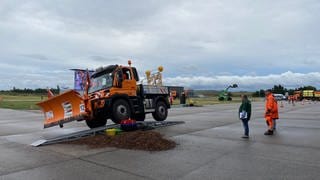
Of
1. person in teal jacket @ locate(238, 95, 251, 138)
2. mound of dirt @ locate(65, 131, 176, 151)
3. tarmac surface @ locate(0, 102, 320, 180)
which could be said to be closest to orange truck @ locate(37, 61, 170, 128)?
mound of dirt @ locate(65, 131, 176, 151)

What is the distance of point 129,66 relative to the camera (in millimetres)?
13852

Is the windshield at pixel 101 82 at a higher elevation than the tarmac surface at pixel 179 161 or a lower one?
higher

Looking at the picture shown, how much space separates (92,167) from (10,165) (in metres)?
1.87

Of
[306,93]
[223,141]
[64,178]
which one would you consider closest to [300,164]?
[223,141]

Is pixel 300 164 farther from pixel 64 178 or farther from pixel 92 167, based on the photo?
pixel 64 178

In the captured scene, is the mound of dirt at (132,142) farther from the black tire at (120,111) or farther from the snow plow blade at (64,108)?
the black tire at (120,111)

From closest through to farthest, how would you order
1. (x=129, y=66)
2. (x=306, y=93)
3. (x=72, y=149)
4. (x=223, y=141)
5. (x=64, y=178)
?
(x=64, y=178) < (x=72, y=149) < (x=223, y=141) < (x=129, y=66) < (x=306, y=93)

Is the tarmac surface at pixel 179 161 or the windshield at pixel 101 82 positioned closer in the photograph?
the tarmac surface at pixel 179 161

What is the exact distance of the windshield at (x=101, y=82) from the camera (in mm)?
13125

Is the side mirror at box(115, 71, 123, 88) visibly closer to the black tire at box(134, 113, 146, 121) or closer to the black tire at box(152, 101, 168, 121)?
the black tire at box(134, 113, 146, 121)

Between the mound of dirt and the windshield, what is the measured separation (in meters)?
3.20

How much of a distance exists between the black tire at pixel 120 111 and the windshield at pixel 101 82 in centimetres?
85

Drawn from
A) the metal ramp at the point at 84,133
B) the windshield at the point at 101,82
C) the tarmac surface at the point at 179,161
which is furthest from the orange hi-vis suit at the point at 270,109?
the windshield at the point at 101,82

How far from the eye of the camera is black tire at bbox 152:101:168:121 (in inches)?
616
